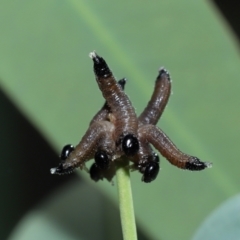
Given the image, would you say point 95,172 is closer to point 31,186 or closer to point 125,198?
point 125,198

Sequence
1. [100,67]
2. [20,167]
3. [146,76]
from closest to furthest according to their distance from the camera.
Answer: [100,67]
[146,76]
[20,167]

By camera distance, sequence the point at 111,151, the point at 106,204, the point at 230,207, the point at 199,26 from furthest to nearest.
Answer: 1. the point at 106,204
2. the point at 199,26
3. the point at 230,207
4. the point at 111,151

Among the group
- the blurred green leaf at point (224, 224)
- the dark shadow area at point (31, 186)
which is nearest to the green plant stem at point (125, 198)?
the blurred green leaf at point (224, 224)

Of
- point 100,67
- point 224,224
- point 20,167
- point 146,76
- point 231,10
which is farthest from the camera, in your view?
point 20,167

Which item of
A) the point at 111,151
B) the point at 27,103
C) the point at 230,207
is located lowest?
the point at 230,207

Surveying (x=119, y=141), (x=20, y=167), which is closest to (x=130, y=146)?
(x=119, y=141)

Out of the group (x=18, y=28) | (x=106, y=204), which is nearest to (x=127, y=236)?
(x=18, y=28)

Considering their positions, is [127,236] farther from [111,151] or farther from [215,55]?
[215,55]

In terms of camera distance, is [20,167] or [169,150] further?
[20,167]
